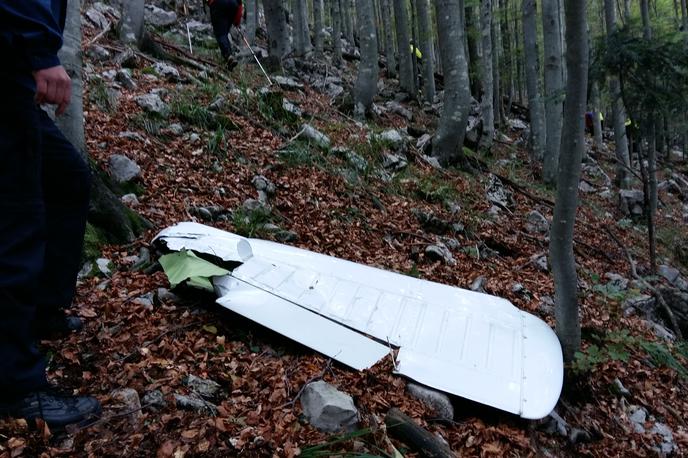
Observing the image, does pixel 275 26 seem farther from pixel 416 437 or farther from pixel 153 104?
pixel 416 437

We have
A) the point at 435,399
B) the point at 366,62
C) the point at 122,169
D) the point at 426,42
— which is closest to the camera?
the point at 435,399

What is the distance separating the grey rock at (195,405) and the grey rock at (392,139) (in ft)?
19.6

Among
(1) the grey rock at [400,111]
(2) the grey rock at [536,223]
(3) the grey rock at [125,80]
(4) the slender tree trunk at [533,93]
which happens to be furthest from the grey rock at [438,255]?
(4) the slender tree trunk at [533,93]

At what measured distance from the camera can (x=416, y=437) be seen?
2178 mm

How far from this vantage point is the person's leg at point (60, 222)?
6.66 feet

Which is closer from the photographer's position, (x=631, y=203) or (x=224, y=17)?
(x=224, y=17)

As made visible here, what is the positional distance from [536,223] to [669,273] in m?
1.89

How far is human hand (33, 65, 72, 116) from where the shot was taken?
5.60 feet

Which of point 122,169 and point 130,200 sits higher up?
point 122,169

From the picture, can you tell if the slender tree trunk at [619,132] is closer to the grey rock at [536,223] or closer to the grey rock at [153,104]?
the grey rock at [536,223]

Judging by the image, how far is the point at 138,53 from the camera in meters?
8.07

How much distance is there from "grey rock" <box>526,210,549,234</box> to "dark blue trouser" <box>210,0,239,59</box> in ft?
21.5

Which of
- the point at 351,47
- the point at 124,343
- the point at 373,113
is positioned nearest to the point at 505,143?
the point at 373,113

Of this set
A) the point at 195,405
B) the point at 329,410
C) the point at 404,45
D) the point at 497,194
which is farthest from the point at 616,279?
the point at 404,45
